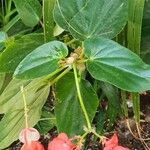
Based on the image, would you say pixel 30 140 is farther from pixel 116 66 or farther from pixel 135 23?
pixel 135 23

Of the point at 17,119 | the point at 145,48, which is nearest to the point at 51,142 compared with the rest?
the point at 17,119

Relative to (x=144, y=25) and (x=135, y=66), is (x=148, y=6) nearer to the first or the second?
(x=144, y=25)

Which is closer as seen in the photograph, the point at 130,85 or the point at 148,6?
the point at 130,85

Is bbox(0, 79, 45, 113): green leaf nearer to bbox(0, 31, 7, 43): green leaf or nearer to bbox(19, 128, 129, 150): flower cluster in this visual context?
bbox(0, 31, 7, 43): green leaf

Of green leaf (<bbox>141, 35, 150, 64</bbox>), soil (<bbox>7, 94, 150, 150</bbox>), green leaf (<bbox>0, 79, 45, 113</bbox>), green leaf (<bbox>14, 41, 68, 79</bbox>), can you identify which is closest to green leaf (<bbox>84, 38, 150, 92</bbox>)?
green leaf (<bbox>14, 41, 68, 79</bbox>)

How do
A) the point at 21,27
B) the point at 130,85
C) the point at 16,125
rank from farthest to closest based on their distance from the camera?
1. the point at 21,27
2. the point at 16,125
3. the point at 130,85

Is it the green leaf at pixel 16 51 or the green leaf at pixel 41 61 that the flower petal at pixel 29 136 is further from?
the green leaf at pixel 16 51

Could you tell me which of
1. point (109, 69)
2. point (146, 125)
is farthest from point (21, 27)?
point (109, 69)
